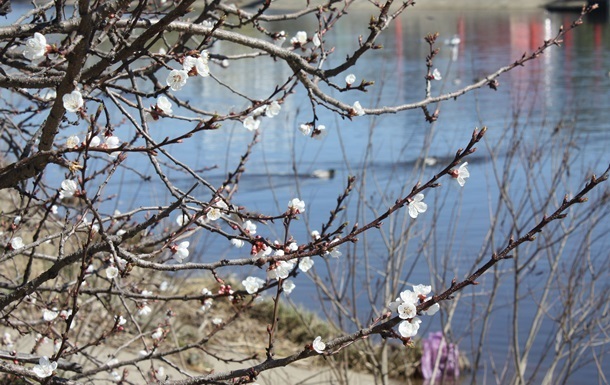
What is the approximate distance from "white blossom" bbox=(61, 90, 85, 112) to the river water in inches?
94.6

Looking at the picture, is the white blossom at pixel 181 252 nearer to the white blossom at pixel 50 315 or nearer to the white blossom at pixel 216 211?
the white blossom at pixel 216 211

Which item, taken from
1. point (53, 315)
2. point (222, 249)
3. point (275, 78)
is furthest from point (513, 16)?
point (53, 315)

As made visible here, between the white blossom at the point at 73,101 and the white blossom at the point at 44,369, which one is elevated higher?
the white blossom at the point at 73,101

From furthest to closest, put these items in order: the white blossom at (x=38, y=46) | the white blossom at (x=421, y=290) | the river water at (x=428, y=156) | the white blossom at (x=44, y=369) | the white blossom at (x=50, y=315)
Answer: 1. the river water at (x=428, y=156)
2. the white blossom at (x=50, y=315)
3. the white blossom at (x=44, y=369)
4. the white blossom at (x=421, y=290)
5. the white blossom at (x=38, y=46)

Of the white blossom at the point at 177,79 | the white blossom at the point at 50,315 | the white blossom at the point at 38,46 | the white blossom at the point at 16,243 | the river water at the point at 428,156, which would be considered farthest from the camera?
the river water at the point at 428,156

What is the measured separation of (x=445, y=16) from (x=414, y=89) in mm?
39772

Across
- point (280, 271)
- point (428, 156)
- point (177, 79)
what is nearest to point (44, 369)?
point (280, 271)

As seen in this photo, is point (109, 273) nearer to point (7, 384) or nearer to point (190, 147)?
point (7, 384)

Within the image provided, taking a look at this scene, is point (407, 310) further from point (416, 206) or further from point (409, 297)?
point (416, 206)

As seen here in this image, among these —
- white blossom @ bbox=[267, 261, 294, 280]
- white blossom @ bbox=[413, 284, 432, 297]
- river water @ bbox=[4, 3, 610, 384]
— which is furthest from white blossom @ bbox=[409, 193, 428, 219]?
river water @ bbox=[4, 3, 610, 384]

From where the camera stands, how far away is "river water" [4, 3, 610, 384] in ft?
22.0

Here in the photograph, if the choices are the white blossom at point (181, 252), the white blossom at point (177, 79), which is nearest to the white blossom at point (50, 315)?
the white blossom at point (181, 252)

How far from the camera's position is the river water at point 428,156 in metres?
6.70

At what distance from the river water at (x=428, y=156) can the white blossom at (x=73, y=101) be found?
2.40m
